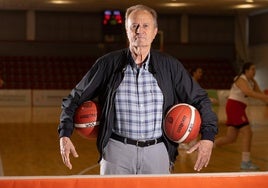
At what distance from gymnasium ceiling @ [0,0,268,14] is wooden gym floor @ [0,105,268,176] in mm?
Answer: 8567

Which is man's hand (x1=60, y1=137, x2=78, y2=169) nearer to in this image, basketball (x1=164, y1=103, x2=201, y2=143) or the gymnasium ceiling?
basketball (x1=164, y1=103, x2=201, y2=143)

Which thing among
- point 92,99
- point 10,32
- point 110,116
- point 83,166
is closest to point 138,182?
point 110,116

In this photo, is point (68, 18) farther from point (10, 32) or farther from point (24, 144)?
point (24, 144)

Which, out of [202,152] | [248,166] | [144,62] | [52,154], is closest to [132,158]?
[202,152]

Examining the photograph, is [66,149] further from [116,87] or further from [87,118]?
[116,87]

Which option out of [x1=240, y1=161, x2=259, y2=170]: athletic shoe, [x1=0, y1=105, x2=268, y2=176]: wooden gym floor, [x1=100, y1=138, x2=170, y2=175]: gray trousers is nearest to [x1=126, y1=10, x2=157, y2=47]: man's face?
[x1=100, y1=138, x2=170, y2=175]: gray trousers

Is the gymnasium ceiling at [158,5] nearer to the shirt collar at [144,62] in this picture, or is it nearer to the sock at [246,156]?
the sock at [246,156]

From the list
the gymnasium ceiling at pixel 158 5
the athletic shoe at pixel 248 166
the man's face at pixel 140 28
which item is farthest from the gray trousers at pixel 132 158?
the gymnasium ceiling at pixel 158 5

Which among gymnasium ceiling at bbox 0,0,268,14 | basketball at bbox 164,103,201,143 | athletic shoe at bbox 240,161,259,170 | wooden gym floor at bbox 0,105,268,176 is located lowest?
wooden gym floor at bbox 0,105,268,176

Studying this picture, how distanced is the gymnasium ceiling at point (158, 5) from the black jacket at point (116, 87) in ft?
62.2

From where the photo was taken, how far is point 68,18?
28266 millimetres

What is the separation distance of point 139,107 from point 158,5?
21.7 meters

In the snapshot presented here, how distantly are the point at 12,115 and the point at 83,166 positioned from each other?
10.7 m

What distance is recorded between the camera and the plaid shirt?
11.8 ft
